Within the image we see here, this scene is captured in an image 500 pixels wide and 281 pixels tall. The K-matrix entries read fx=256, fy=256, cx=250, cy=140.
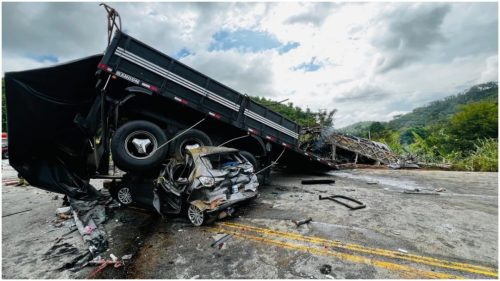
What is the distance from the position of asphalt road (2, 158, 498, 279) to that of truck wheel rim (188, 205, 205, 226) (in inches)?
4.9

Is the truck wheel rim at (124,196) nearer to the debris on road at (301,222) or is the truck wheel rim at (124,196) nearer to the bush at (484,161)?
the debris on road at (301,222)

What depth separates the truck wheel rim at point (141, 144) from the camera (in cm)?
558

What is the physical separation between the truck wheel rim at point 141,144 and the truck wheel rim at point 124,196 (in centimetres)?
91

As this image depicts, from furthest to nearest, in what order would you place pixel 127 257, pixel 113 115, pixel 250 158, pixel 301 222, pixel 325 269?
1. pixel 250 158
2. pixel 113 115
3. pixel 301 222
4. pixel 127 257
5. pixel 325 269

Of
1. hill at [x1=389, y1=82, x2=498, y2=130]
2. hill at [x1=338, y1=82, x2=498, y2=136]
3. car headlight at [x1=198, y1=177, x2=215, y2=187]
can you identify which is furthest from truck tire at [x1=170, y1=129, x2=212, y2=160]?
hill at [x1=389, y1=82, x2=498, y2=130]

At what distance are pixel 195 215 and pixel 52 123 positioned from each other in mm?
4089

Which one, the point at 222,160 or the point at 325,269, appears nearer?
the point at 325,269

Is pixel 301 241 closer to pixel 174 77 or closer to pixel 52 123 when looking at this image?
pixel 174 77

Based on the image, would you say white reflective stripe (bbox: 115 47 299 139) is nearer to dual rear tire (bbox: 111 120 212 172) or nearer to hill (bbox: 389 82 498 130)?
dual rear tire (bbox: 111 120 212 172)

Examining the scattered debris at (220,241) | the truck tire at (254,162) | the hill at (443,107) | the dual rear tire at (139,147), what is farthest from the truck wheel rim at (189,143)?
the hill at (443,107)

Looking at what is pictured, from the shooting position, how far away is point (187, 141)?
6.41 meters

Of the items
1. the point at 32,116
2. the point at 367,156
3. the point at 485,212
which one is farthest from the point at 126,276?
the point at 367,156

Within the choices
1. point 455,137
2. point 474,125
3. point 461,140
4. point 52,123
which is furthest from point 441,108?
point 52,123

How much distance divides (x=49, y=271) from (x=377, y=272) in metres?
4.10
